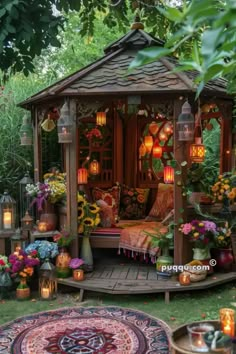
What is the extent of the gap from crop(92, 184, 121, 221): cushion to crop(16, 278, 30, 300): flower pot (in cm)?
211

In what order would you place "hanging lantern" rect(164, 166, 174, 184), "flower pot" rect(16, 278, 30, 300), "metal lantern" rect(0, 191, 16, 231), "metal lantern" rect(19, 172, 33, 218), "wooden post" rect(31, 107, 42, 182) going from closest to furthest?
"flower pot" rect(16, 278, 30, 300) → "metal lantern" rect(0, 191, 16, 231) → "metal lantern" rect(19, 172, 33, 218) → "wooden post" rect(31, 107, 42, 182) → "hanging lantern" rect(164, 166, 174, 184)

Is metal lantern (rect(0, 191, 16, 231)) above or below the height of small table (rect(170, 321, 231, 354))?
above

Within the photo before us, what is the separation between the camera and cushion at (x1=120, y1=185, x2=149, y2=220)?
7.52m

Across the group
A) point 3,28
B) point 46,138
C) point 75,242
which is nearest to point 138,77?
point 3,28

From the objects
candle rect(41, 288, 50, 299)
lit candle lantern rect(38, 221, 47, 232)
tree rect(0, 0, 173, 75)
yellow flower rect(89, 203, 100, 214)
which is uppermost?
tree rect(0, 0, 173, 75)

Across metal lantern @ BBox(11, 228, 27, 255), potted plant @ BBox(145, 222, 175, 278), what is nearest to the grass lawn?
potted plant @ BBox(145, 222, 175, 278)

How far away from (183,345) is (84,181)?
4392 millimetres

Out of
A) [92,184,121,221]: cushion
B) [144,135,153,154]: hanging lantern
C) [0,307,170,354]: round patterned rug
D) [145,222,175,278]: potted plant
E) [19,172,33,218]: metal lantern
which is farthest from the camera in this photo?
[144,135,153,154]: hanging lantern

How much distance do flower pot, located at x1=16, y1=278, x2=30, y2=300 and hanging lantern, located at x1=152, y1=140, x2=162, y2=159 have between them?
3.44 m

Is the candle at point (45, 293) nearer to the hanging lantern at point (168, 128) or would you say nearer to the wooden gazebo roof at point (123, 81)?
the wooden gazebo roof at point (123, 81)

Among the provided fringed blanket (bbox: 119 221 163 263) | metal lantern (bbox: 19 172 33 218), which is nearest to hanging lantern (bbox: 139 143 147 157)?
fringed blanket (bbox: 119 221 163 263)

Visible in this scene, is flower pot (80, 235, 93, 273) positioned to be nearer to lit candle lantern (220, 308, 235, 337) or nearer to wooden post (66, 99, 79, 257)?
wooden post (66, 99, 79, 257)

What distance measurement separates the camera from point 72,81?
5.68 meters

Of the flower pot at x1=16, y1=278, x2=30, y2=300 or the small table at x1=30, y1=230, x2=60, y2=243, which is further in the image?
the small table at x1=30, y1=230, x2=60, y2=243
